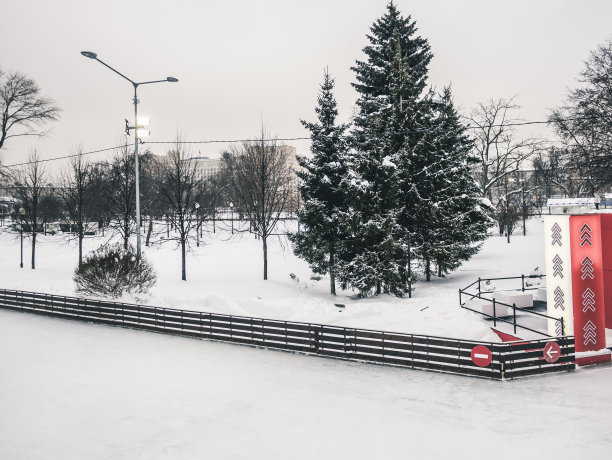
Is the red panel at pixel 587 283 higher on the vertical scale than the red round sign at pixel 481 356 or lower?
higher

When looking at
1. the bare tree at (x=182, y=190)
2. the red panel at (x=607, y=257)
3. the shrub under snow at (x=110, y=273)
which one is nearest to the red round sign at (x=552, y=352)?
the red panel at (x=607, y=257)

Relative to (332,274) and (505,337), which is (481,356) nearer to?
(505,337)

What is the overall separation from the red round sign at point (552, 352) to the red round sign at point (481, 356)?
4.92 feet

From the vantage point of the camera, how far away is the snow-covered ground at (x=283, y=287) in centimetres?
1544

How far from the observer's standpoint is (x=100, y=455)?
7.12 meters

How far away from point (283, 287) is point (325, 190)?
19.3 ft

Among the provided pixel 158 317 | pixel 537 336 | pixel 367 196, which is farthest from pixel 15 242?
pixel 537 336

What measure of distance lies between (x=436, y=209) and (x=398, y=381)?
47.8 feet

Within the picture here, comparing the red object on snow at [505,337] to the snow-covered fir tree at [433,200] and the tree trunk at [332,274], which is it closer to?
the tree trunk at [332,274]

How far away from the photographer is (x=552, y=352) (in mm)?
10570

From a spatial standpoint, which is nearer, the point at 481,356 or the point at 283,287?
the point at 481,356

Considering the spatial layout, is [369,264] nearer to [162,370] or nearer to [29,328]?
[162,370]

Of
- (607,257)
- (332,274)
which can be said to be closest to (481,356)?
(607,257)

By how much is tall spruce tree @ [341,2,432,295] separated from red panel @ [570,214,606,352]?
9102 millimetres
